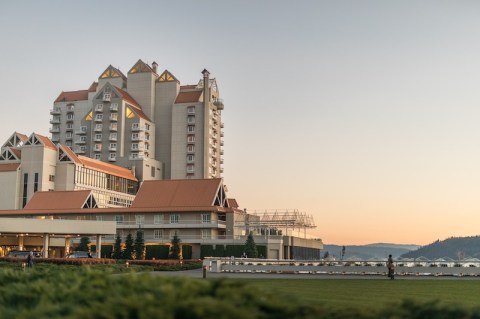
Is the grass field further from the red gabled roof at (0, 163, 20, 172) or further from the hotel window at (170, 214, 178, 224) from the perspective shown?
the red gabled roof at (0, 163, 20, 172)

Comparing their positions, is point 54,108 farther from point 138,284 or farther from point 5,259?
point 138,284

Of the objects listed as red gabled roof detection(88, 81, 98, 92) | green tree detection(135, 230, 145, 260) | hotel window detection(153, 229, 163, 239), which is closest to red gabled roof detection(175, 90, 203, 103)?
red gabled roof detection(88, 81, 98, 92)

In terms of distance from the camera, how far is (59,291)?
13.9 metres

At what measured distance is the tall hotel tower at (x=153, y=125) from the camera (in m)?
149

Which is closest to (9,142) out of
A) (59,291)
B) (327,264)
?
(327,264)

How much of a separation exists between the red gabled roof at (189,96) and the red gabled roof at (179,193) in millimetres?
55510

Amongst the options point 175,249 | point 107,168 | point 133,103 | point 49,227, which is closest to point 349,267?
point 175,249

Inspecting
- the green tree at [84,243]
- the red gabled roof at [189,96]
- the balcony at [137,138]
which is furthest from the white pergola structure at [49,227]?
the red gabled roof at [189,96]

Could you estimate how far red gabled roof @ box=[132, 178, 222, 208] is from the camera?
311 feet

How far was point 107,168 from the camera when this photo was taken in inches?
5153

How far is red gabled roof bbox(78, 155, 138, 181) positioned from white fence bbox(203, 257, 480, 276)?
7136cm

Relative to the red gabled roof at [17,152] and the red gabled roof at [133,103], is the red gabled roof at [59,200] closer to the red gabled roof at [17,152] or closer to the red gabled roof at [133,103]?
the red gabled roof at [17,152]

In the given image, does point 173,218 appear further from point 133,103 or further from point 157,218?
point 133,103

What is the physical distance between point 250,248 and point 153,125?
76.6m
